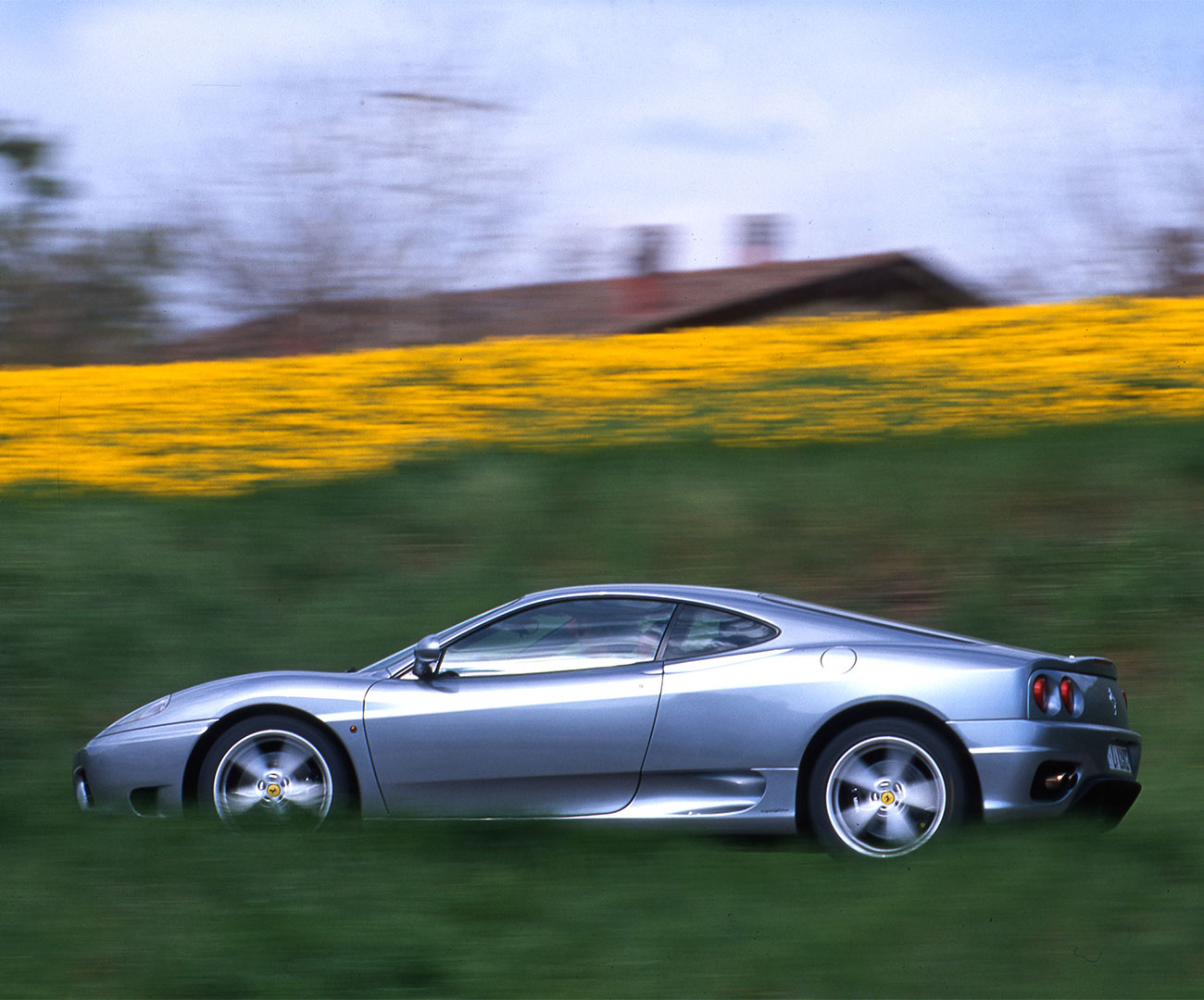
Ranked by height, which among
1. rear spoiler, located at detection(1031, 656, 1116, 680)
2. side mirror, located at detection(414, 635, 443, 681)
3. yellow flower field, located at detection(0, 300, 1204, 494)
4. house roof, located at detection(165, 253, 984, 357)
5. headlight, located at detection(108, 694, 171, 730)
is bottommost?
rear spoiler, located at detection(1031, 656, 1116, 680)

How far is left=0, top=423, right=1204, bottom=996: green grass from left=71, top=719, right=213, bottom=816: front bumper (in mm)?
180

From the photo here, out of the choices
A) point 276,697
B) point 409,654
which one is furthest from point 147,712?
point 409,654

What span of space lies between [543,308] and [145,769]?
30.1 feet

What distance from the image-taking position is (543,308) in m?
14.2

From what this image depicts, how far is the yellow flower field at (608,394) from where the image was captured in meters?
10.9

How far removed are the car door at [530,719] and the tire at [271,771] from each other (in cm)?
21

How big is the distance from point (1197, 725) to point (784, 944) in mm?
4212

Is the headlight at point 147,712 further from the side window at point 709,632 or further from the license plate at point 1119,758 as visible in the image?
the license plate at point 1119,758

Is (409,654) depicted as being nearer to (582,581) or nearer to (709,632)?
(709,632)

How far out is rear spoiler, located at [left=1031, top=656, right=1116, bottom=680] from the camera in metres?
5.31

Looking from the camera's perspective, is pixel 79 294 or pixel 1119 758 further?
pixel 79 294

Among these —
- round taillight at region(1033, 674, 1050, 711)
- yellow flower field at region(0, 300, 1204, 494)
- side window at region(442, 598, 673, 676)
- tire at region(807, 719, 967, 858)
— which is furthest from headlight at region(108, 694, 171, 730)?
yellow flower field at region(0, 300, 1204, 494)

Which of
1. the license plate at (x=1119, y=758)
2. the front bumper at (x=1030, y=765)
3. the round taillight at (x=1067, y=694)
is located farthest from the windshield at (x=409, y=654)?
the license plate at (x=1119, y=758)

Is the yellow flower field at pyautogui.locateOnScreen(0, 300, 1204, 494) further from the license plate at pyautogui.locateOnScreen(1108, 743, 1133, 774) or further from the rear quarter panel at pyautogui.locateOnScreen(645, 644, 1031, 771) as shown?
the rear quarter panel at pyautogui.locateOnScreen(645, 644, 1031, 771)
